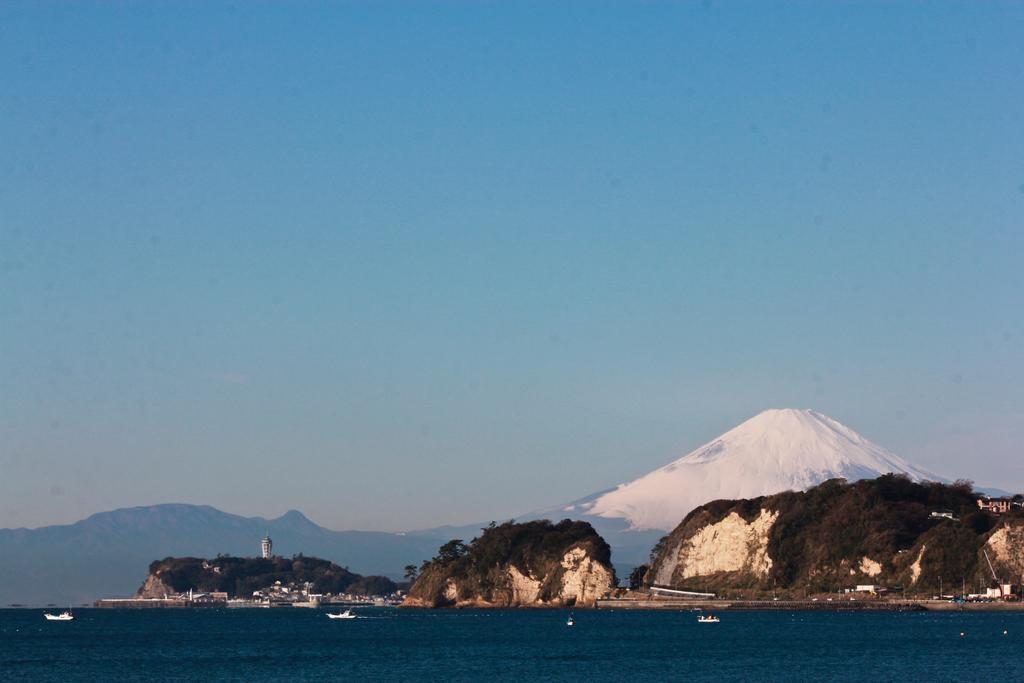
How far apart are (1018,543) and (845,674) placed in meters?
108

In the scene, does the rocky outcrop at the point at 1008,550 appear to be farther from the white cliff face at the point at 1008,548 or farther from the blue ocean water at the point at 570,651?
the blue ocean water at the point at 570,651

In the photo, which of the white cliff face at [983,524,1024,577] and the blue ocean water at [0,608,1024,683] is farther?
the white cliff face at [983,524,1024,577]

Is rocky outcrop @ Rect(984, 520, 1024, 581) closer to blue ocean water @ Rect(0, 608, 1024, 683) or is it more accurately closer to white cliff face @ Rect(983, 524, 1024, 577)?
white cliff face @ Rect(983, 524, 1024, 577)

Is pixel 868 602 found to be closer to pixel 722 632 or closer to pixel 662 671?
pixel 722 632

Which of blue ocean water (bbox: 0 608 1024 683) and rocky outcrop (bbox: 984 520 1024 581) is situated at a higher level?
rocky outcrop (bbox: 984 520 1024 581)

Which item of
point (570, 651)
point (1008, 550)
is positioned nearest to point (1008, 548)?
point (1008, 550)

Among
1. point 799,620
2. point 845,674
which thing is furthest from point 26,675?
point 799,620

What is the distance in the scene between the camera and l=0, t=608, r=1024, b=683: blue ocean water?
9788 centimetres

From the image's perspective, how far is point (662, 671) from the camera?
326 feet

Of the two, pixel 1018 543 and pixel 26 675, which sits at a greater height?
pixel 1018 543

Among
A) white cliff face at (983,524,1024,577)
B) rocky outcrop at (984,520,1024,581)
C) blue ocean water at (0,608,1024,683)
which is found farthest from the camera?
rocky outcrop at (984,520,1024,581)

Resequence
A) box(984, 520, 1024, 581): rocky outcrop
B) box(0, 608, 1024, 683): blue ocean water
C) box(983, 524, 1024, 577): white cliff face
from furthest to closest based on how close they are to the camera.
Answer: box(984, 520, 1024, 581): rocky outcrop → box(983, 524, 1024, 577): white cliff face → box(0, 608, 1024, 683): blue ocean water

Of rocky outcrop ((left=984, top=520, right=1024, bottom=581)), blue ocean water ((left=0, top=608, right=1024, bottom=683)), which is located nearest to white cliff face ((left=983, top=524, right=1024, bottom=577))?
rocky outcrop ((left=984, top=520, right=1024, bottom=581))

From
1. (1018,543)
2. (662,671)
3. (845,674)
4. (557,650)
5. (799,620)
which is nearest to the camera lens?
(845,674)
